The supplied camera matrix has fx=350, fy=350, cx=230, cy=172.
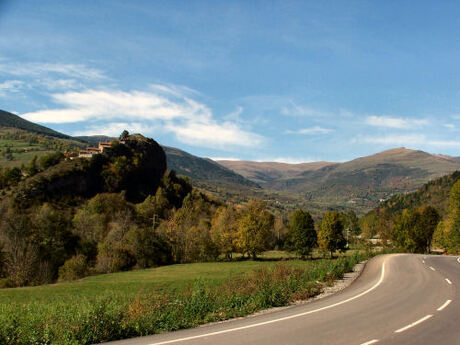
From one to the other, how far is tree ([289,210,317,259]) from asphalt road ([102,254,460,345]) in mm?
63187

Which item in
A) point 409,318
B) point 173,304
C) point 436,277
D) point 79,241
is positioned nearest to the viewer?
point 409,318

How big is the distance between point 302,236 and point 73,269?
47562 mm

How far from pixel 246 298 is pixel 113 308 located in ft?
18.8

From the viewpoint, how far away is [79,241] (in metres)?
72.4

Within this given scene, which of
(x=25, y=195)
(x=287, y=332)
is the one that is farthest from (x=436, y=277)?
(x=25, y=195)

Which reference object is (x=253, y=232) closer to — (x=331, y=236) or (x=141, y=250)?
(x=331, y=236)

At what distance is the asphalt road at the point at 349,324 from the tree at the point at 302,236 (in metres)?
63.2

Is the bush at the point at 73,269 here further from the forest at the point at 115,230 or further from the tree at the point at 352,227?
the tree at the point at 352,227

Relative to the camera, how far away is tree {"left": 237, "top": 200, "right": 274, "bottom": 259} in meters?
77.5

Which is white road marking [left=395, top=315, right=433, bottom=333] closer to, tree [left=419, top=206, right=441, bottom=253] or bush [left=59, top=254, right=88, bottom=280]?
bush [left=59, top=254, right=88, bottom=280]

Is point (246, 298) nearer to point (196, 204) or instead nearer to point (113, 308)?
point (113, 308)

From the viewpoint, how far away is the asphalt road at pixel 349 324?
9625 mm

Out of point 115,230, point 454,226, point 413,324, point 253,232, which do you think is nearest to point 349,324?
point 413,324

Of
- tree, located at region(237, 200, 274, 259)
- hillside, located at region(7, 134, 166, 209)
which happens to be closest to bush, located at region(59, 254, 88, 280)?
tree, located at region(237, 200, 274, 259)
